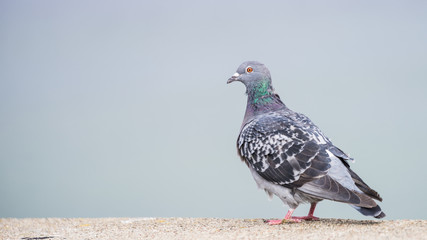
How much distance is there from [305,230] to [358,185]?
0.97 metres

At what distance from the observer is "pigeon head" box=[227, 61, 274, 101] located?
8500mm

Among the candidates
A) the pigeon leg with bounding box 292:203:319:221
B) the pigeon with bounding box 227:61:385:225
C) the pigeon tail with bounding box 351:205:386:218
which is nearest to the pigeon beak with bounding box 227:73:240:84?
the pigeon with bounding box 227:61:385:225

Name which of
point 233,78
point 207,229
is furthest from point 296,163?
point 233,78

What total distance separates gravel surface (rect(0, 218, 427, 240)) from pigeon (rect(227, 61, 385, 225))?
1.08ft

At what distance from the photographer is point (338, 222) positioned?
728cm

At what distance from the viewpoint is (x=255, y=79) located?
8.55 metres

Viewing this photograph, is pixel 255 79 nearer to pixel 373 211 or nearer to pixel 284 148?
pixel 284 148

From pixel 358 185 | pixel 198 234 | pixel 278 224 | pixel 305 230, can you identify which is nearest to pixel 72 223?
pixel 198 234

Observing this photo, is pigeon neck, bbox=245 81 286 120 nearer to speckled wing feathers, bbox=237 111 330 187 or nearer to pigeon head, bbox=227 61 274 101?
pigeon head, bbox=227 61 274 101

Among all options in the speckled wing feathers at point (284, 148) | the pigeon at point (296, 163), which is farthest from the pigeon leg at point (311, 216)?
the speckled wing feathers at point (284, 148)

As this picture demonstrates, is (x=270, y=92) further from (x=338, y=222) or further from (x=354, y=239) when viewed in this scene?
(x=354, y=239)

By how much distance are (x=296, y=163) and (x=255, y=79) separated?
1982mm

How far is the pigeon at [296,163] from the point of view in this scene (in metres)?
6.75

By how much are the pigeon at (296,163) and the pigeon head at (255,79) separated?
0.80 feet
